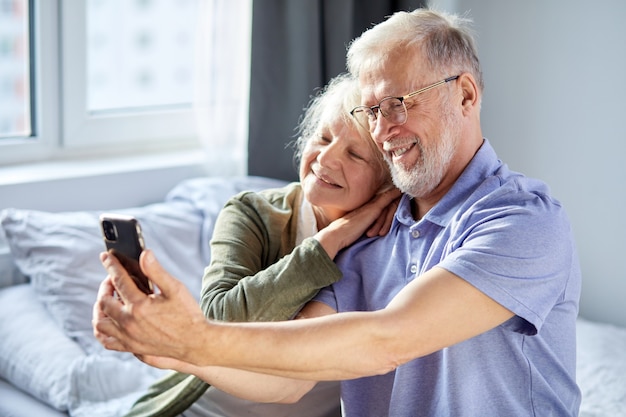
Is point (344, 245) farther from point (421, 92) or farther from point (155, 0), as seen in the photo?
point (155, 0)

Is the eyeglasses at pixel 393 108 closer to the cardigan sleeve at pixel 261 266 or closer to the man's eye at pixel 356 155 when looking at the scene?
the man's eye at pixel 356 155

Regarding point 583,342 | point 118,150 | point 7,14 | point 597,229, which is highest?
point 7,14

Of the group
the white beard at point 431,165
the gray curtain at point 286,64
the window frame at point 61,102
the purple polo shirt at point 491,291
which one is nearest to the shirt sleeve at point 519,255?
the purple polo shirt at point 491,291

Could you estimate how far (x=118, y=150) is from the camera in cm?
313

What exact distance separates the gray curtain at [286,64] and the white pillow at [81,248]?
1.24 ft

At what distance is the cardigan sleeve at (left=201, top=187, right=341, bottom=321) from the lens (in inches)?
65.0

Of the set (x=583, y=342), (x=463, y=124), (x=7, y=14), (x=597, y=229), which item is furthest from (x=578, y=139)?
(x=7, y=14)

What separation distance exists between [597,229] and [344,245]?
1.51 m

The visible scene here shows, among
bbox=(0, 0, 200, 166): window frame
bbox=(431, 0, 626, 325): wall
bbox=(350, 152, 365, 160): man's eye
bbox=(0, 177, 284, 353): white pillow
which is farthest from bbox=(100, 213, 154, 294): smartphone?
bbox=(431, 0, 626, 325): wall

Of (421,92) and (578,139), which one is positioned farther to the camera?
(578,139)

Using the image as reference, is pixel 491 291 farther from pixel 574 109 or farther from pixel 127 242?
pixel 574 109

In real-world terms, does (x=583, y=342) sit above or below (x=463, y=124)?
below

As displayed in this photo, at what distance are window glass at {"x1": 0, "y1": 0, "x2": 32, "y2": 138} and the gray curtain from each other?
750 millimetres

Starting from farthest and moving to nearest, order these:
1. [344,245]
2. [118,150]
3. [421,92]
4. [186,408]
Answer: [118,150], [186,408], [344,245], [421,92]
